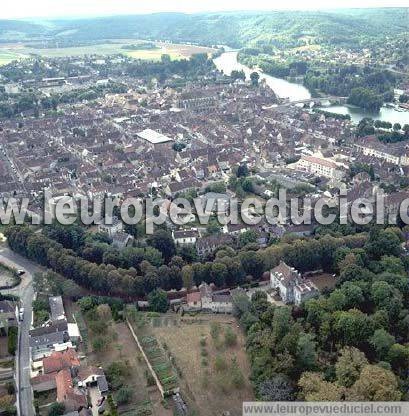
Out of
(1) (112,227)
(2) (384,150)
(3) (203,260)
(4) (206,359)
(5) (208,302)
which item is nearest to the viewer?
(4) (206,359)

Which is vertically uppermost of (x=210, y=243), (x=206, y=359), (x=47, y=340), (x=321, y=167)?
(x=321, y=167)

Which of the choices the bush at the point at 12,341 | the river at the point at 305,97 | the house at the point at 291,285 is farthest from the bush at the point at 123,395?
the river at the point at 305,97

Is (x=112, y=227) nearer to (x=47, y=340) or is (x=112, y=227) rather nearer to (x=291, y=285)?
(x=47, y=340)

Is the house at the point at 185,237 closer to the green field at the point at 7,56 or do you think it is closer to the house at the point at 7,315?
the house at the point at 7,315

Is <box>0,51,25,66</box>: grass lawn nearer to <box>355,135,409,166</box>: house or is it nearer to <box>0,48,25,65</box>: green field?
<box>0,48,25,65</box>: green field

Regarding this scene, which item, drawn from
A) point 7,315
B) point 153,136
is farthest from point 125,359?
point 153,136

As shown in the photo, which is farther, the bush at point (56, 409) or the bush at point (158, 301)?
the bush at point (158, 301)

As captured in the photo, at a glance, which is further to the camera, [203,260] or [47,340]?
[203,260]
